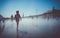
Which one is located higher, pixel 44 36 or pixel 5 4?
pixel 5 4

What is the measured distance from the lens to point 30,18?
1.58 m

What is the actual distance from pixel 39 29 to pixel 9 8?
59cm

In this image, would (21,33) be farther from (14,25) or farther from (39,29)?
(39,29)

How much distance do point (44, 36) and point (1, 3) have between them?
0.86 metres

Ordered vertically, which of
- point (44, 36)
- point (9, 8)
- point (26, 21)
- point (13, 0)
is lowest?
point (44, 36)

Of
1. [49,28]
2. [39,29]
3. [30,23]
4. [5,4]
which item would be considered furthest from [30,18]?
[5,4]

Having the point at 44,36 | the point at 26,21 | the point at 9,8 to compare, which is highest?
the point at 9,8

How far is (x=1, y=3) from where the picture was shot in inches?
61.9

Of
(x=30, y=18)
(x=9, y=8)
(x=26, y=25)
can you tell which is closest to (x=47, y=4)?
(x=30, y=18)

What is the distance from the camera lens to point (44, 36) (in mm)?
1582

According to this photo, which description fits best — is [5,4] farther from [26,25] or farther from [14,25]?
[26,25]

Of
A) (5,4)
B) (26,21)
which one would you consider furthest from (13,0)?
(26,21)

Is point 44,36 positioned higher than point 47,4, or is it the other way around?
point 47,4

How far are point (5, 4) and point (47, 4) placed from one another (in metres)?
0.68
